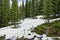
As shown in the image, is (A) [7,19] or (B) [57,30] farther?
(A) [7,19]

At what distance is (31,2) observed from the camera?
4060 inches

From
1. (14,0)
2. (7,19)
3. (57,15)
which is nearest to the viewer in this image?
(7,19)

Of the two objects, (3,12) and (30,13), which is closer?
(3,12)

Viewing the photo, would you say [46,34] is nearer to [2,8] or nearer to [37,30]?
[37,30]

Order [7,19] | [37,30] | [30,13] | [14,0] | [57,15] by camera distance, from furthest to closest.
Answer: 1. [30,13]
2. [14,0]
3. [57,15]
4. [7,19]
5. [37,30]

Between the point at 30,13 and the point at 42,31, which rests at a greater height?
the point at 42,31

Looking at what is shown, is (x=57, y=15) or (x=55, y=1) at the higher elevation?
(x=55, y=1)

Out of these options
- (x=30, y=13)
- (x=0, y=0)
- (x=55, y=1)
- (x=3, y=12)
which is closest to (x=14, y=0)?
(x=0, y=0)

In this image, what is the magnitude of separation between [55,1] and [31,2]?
41.8 m

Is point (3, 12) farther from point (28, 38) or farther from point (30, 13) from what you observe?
point (30, 13)

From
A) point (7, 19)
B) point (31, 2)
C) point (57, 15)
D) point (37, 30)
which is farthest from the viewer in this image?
point (31, 2)

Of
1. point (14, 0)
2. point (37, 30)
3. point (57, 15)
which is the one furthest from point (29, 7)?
point (37, 30)

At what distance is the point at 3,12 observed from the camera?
62312 millimetres

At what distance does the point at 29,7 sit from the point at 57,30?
2254 inches
